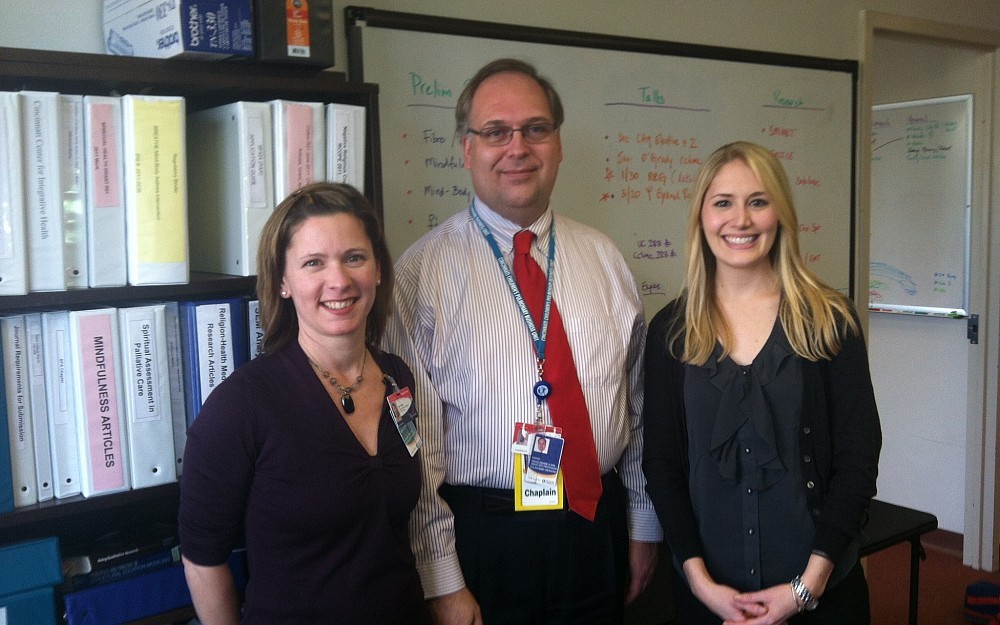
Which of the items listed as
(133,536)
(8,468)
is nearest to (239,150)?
(8,468)

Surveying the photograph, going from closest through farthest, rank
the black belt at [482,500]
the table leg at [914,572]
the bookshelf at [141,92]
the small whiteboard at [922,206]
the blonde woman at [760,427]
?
the bookshelf at [141,92] → the blonde woman at [760,427] → the black belt at [482,500] → the table leg at [914,572] → the small whiteboard at [922,206]

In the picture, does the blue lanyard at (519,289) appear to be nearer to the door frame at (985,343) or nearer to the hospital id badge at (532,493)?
the hospital id badge at (532,493)

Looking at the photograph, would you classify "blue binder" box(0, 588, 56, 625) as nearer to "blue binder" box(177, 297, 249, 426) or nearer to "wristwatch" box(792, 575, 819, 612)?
"blue binder" box(177, 297, 249, 426)

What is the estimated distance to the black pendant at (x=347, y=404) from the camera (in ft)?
5.07

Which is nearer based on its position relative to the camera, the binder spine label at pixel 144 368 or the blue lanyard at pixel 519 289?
the binder spine label at pixel 144 368

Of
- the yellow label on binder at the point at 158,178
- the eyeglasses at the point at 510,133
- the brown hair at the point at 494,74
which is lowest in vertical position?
the yellow label on binder at the point at 158,178

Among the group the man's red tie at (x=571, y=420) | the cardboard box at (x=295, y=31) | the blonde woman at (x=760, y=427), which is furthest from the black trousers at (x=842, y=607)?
the cardboard box at (x=295, y=31)

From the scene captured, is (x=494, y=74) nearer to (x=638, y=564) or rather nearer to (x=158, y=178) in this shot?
→ (x=158, y=178)

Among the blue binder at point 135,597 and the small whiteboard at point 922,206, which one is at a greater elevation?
the small whiteboard at point 922,206

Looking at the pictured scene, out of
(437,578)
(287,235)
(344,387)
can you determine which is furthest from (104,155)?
(437,578)

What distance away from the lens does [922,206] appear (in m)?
4.33

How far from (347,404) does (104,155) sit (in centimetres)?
59

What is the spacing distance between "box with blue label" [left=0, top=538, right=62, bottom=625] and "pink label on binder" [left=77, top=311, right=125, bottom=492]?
0.14 metres

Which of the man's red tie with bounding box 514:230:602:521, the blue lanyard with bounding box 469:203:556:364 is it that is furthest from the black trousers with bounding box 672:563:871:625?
the blue lanyard with bounding box 469:203:556:364
